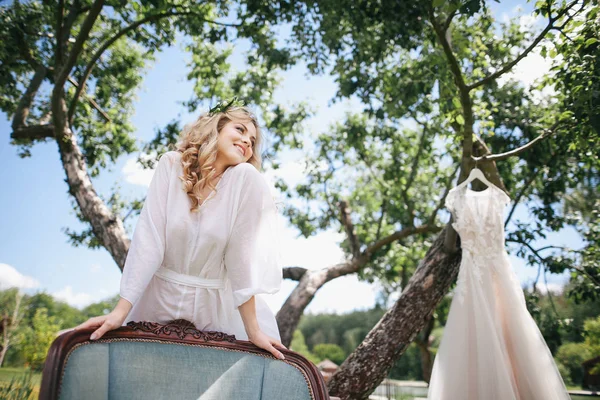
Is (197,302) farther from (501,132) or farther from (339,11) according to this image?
(501,132)

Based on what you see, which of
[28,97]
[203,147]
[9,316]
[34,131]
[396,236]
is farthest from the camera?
[9,316]

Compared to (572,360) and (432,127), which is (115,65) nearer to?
(432,127)

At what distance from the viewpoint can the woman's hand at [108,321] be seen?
4.17ft

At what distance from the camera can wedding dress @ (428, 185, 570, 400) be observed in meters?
2.71

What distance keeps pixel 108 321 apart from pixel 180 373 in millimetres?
292

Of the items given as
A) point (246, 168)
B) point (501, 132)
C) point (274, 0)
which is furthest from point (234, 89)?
point (246, 168)

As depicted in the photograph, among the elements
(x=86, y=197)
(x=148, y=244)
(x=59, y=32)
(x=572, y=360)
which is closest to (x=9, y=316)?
(x=86, y=197)

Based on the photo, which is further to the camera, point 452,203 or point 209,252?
point 452,203

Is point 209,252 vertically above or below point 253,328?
above

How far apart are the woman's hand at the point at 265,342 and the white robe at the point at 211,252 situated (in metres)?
0.12

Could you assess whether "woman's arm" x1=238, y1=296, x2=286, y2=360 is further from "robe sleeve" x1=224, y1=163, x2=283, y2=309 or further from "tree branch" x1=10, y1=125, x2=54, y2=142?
"tree branch" x1=10, y1=125, x2=54, y2=142

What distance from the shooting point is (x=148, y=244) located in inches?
59.6

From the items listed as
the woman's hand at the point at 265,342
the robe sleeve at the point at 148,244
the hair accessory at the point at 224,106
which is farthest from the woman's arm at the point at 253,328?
the hair accessory at the point at 224,106

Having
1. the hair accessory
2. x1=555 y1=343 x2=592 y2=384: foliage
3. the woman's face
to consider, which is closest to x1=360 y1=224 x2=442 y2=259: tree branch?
the hair accessory
